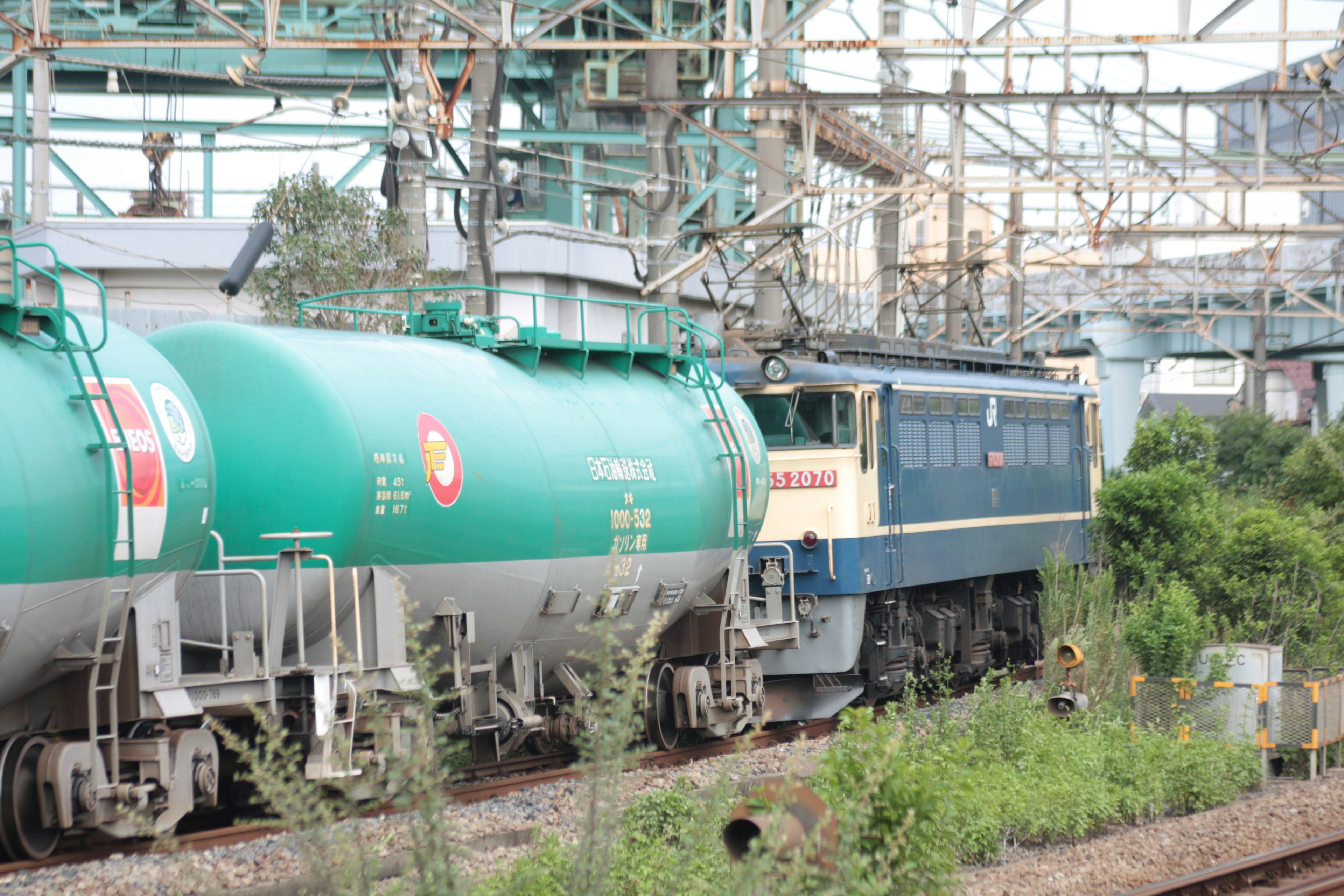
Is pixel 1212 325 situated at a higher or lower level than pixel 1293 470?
higher

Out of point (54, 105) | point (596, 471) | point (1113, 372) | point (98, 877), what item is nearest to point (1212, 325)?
point (1113, 372)

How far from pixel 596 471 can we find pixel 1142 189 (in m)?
11.5

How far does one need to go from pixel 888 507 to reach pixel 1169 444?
12.2 metres

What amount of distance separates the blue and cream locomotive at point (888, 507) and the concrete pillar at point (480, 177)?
3657 mm

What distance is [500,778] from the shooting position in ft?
42.0

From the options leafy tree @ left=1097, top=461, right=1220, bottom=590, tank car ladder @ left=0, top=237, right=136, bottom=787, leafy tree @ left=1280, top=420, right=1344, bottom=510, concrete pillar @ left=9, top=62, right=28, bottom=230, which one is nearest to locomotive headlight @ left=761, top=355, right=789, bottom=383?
leafy tree @ left=1097, top=461, right=1220, bottom=590

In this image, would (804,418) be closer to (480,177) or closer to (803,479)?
(803,479)

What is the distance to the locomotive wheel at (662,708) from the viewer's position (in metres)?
13.9

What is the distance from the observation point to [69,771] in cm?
825

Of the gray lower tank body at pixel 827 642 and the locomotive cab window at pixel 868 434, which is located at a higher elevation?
the locomotive cab window at pixel 868 434

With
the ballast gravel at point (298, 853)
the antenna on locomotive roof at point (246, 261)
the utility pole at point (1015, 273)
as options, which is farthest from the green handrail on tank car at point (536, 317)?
the utility pole at point (1015, 273)

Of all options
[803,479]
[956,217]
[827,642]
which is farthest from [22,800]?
[956,217]

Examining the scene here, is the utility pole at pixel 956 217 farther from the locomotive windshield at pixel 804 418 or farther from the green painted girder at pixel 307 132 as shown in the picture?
the green painted girder at pixel 307 132

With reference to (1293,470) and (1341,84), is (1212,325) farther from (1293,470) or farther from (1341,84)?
(1293,470)
